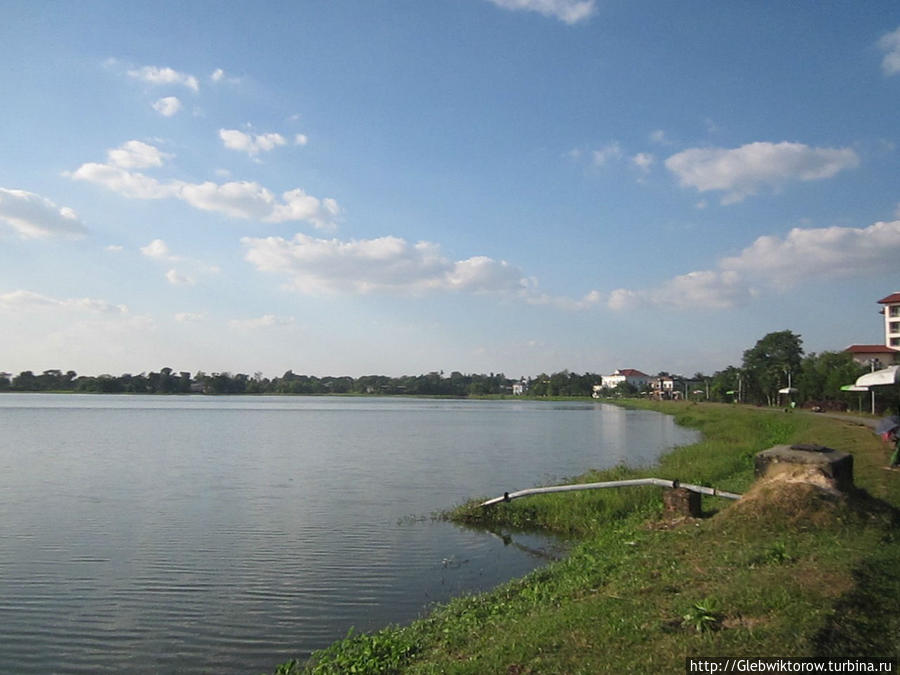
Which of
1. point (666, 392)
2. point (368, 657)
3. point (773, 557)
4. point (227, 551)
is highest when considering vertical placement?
point (666, 392)

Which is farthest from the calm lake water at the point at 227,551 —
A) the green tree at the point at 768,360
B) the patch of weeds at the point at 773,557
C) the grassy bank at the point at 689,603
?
the green tree at the point at 768,360

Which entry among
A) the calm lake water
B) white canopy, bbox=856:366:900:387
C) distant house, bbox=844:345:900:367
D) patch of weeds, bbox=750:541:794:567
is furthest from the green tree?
patch of weeds, bbox=750:541:794:567

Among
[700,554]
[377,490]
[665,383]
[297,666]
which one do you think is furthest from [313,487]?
[665,383]

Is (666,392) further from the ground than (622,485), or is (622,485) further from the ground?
(666,392)

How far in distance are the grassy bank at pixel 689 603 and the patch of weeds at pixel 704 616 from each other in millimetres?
15

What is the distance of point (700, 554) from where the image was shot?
30.9 feet

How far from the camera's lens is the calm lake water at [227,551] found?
34.3ft

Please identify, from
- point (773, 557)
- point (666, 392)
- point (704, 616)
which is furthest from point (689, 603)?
point (666, 392)

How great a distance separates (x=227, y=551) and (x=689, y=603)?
11858 mm

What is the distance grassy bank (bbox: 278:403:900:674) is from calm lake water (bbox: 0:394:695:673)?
2028mm

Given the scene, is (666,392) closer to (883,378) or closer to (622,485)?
(622,485)

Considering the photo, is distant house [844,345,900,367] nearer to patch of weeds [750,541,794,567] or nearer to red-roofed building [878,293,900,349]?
red-roofed building [878,293,900,349]

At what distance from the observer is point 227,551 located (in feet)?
51.8

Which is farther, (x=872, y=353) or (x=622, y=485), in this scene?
(x=872, y=353)
